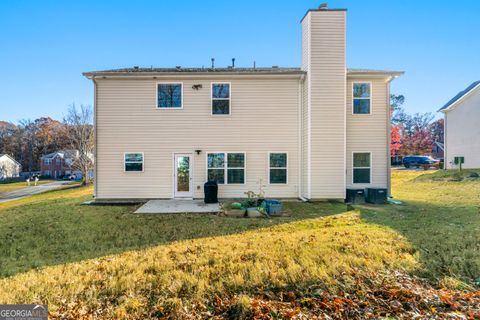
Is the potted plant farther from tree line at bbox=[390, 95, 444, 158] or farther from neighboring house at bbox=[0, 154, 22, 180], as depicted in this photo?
neighboring house at bbox=[0, 154, 22, 180]

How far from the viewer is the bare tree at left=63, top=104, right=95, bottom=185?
28375mm

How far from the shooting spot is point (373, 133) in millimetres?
11578

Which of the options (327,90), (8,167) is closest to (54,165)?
(8,167)

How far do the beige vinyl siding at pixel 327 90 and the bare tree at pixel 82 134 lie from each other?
26.5m

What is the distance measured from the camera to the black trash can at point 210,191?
1080 centimetres

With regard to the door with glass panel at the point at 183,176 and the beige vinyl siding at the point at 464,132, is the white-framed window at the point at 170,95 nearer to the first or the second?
the door with glass panel at the point at 183,176

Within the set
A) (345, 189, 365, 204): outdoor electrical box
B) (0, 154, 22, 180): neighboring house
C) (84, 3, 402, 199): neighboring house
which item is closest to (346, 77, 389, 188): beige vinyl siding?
(84, 3, 402, 199): neighboring house

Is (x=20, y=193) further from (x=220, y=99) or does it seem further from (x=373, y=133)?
(x=373, y=133)

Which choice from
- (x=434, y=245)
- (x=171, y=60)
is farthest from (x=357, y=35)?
(x=434, y=245)

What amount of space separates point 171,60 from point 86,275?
12.6 m

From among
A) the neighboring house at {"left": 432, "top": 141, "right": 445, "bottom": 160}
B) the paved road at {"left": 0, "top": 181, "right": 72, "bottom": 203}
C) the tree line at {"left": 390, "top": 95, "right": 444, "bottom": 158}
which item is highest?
the tree line at {"left": 390, "top": 95, "right": 444, "bottom": 158}

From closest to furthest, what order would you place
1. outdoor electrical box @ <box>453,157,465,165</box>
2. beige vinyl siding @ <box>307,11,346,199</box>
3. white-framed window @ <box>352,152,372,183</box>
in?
beige vinyl siding @ <box>307,11,346,199</box>, white-framed window @ <box>352,152,372,183</box>, outdoor electrical box @ <box>453,157,465,165</box>

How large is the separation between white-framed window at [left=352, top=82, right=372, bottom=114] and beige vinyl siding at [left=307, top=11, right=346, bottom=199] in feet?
3.91

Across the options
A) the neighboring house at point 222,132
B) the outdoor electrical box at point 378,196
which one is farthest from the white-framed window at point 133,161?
the outdoor electrical box at point 378,196
